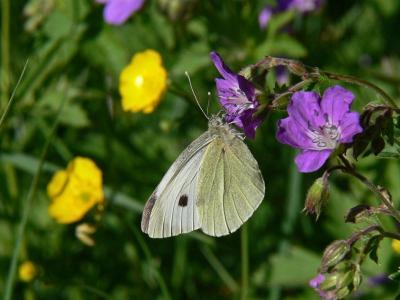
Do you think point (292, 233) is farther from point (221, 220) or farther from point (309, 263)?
point (221, 220)

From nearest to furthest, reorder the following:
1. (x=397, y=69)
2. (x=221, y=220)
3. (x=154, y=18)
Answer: (x=221, y=220) < (x=154, y=18) < (x=397, y=69)

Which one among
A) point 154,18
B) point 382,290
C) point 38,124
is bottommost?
point 382,290

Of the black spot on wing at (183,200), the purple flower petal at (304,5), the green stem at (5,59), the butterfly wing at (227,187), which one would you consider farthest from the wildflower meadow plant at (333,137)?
the purple flower petal at (304,5)

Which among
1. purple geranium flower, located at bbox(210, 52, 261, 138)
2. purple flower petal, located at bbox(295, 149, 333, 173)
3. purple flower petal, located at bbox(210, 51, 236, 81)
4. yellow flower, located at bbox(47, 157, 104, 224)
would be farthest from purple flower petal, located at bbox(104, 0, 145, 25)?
purple flower petal, located at bbox(295, 149, 333, 173)

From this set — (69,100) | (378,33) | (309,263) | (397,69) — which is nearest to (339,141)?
(309,263)

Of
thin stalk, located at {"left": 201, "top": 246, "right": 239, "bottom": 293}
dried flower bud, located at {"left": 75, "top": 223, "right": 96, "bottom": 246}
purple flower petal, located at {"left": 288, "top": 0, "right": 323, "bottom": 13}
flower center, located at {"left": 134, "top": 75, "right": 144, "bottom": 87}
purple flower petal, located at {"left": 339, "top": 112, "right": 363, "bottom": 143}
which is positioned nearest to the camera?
purple flower petal, located at {"left": 339, "top": 112, "right": 363, "bottom": 143}

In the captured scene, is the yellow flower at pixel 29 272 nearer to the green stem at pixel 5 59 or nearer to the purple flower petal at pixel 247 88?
the green stem at pixel 5 59

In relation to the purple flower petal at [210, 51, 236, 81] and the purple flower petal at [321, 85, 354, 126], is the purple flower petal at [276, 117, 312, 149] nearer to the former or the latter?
the purple flower petal at [321, 85, 354, 126]
